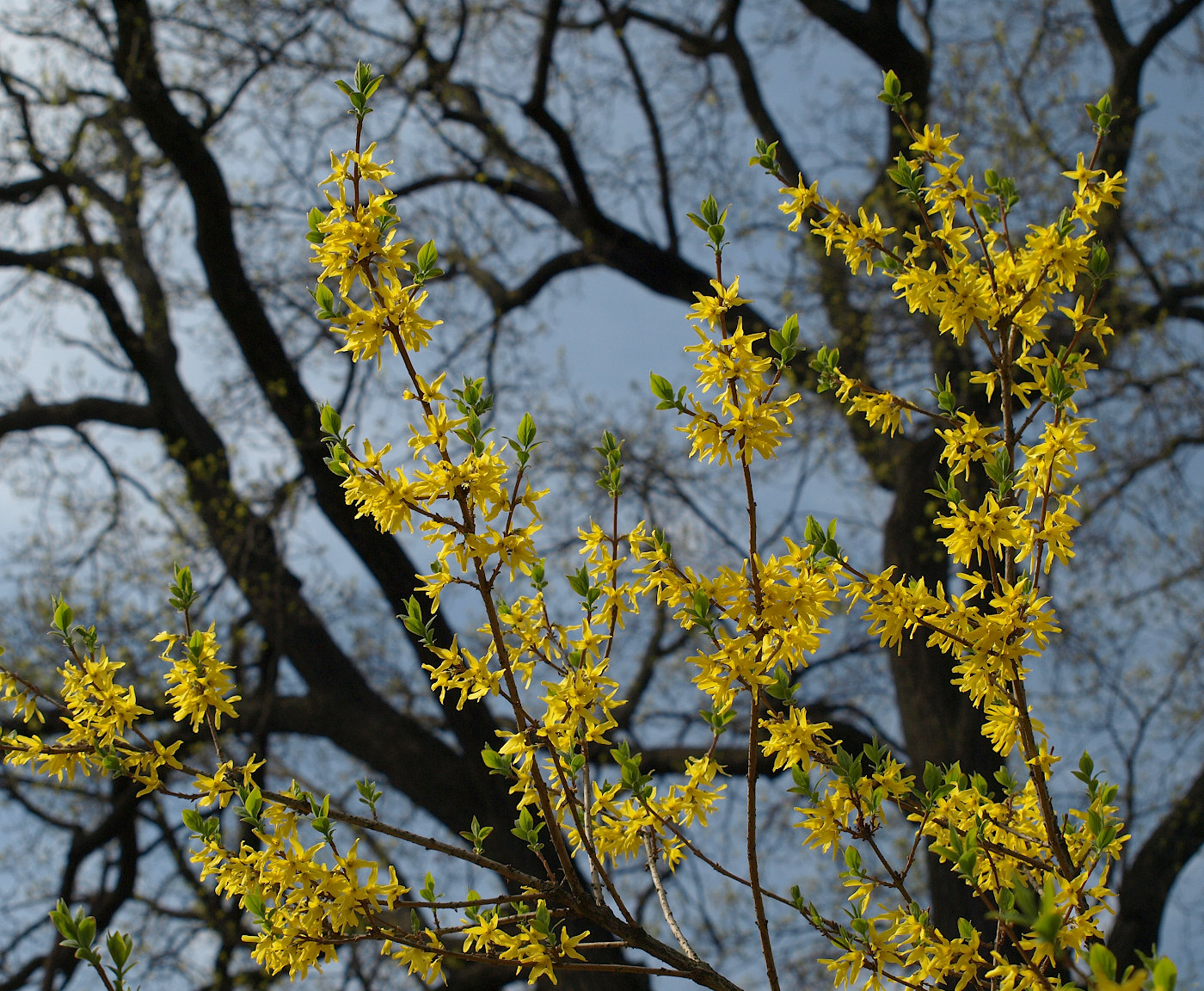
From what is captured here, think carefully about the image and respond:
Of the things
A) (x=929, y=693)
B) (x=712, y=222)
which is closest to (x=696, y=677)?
(x=712, y=222)

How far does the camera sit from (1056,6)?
283 inches

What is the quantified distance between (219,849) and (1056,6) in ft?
26.9

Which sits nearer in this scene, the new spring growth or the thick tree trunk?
the new spring growth

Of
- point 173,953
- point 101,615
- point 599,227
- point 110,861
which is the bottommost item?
point 173,953

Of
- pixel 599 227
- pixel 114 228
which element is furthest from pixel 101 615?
pixel 599 227

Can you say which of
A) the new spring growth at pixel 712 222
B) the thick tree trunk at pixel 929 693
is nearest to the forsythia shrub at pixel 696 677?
the new spring growth at pixel 712 222

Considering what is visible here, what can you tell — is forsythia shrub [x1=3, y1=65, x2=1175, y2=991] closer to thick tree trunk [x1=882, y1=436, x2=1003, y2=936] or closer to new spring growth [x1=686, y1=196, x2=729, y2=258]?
new spring growth [x1=686, y1=196, x2=729, y2=258]

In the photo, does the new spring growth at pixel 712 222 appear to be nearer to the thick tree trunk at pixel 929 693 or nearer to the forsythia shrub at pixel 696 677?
the forsythia shrub at pixel 696 677

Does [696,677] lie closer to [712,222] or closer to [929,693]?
[712,222]

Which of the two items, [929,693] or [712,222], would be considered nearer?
[712,222]

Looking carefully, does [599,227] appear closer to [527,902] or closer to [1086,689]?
[1086,689]

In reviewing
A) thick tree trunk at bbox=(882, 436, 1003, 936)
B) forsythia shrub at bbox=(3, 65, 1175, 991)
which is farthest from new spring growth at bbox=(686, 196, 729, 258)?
thick tree trunk at bbox=(882, 436, 1003, 936)

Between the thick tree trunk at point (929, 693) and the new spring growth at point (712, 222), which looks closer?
the new spring growth at point (712, 222)

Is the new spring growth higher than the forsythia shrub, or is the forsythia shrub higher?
the new spring growth
